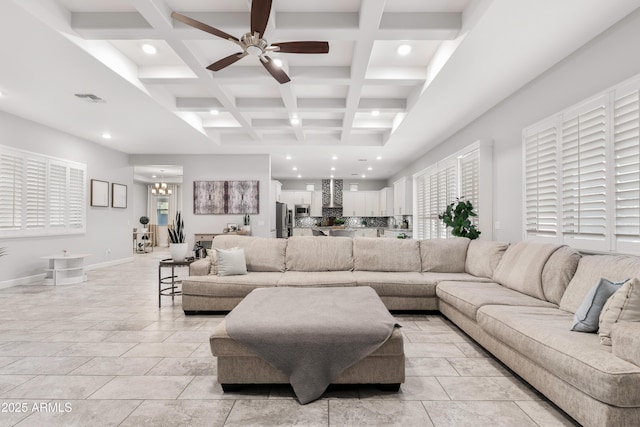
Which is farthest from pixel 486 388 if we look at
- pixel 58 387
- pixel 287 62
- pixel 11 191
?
pixel 11 191

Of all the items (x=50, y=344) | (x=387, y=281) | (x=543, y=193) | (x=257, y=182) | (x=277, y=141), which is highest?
(x=277, y=141)

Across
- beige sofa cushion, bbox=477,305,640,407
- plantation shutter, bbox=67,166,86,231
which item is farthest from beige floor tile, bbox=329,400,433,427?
plantation shutter, bbox=67,166,86,231

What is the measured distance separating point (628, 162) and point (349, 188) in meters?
10.2

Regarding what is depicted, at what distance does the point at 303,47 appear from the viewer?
8.91 feet

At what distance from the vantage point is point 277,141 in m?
6.77

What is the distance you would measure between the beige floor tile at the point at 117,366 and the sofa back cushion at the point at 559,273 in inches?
128

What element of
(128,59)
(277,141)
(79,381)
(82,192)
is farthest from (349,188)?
(79,381)

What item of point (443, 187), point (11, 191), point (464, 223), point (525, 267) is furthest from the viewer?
point (443, 187)

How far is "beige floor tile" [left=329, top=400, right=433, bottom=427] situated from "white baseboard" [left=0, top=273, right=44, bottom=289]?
19.3 feet

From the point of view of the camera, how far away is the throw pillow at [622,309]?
1.77 meters

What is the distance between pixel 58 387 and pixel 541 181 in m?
4.59

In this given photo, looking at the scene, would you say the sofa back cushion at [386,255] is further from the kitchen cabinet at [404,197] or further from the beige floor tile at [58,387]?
the kitchen cabinet at [404,197]

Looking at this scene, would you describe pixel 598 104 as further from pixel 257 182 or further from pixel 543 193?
pixel 257 182

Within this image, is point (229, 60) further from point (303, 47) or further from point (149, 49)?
point (149, 49)
